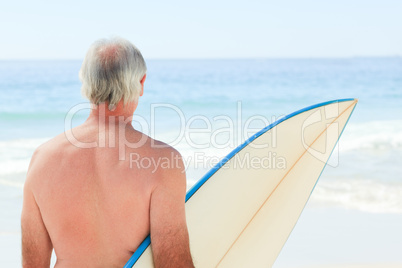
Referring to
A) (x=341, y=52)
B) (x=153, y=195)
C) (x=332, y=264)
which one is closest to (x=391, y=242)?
(x=332, y=264)

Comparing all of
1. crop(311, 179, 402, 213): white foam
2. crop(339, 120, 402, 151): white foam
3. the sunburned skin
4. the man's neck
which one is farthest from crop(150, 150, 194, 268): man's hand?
crop(339, 120, 402, 151): white foam

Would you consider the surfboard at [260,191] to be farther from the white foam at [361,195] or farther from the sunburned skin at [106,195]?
the white foam at [361,195]

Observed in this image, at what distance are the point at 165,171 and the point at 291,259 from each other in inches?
85.1

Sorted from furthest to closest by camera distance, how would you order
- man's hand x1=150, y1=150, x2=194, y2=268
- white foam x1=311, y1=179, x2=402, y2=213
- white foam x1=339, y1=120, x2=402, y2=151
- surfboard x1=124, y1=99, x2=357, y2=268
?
white foam x1=339, y1=120, x2=402, y2=151, white foam x1=311, y1=179, x2=402, y2=213, surfboard x1=124, y1=99, x2=357, y2=268, man's hand x1=150, y1=150, x2=194, y2=268

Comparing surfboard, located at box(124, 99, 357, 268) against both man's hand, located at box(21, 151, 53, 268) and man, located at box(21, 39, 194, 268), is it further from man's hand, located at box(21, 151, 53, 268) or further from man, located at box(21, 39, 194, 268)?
man's hand, located at box(21, 151, 53, 268)

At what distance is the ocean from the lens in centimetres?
367

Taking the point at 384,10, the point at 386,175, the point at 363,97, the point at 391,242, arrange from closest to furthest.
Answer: the point at 391,242
the point at 386,175
the point at 363,97
the point at 384,10

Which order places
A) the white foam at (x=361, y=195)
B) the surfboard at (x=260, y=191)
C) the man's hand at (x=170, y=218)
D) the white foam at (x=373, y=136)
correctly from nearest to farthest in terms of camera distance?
the man's hand at (x=170, y=218)
the surfboard at (x=260, y=191)
the white foam at (x=361, y=195)
the white foam at (x=373, y=136)

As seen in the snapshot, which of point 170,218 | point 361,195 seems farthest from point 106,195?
point 361,195

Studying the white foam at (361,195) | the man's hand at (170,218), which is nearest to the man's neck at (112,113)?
the man's hand at (170,218)

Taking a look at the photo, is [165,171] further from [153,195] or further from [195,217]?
[195,217]

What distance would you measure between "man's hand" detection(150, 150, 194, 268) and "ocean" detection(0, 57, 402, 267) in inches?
77.1

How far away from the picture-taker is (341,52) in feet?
102

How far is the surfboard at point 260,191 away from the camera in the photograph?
190cm
